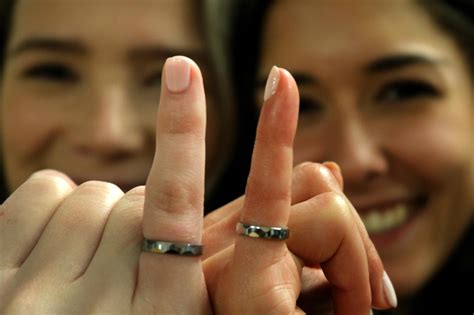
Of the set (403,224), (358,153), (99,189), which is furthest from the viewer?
(403,224)

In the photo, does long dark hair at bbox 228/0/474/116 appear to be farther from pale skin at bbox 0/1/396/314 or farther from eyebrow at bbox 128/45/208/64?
pale skin at bbox 0/1/396/314

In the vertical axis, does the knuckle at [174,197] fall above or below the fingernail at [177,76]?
below

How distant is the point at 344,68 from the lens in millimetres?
1511

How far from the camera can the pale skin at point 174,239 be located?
63 centimetres

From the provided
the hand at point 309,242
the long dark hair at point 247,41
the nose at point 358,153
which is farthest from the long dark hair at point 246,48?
the hand at point 309,242

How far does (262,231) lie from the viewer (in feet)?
2.09

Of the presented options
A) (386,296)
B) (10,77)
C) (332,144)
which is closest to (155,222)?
(386,296)

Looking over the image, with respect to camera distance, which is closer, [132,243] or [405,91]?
[132,243]

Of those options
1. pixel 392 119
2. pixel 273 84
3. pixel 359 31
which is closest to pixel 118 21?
pixel 359 31

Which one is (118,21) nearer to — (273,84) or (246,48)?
(246,48)

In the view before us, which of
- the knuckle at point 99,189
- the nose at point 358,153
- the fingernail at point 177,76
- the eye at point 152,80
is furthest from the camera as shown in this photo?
the eye at point 152,80

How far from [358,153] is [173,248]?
36.3 inches

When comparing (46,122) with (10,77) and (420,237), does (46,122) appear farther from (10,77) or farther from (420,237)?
(420,237)

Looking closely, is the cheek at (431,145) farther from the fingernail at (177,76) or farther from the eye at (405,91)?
the fingernail at (177,76)
